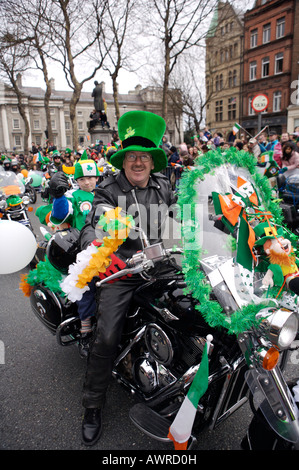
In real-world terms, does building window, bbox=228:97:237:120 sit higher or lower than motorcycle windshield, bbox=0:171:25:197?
higher

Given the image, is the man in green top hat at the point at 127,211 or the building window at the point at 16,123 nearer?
the man in green top hat at the point at 127,211

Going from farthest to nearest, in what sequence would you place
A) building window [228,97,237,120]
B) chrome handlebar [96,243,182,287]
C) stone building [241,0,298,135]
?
building window [228,97,237,120] → stone building [241,0,298,135] → chrome handlebar [96,243,182,287]

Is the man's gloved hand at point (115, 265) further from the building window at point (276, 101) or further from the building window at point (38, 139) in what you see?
the building window at point (38, 139)

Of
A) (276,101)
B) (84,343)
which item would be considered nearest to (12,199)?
(84,343)

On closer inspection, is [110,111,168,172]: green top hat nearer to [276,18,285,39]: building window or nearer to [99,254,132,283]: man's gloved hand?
[99,254,132,283]: man's gloved hand

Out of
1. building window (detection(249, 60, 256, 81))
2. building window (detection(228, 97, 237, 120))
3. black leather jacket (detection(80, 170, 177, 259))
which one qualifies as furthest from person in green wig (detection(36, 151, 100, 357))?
building window (detection(228, 97, 237, 120))

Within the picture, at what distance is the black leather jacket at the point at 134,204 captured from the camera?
7.25 ft

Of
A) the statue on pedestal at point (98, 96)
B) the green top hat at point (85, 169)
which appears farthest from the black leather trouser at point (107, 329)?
the statue on pedestal at point (98, 96)

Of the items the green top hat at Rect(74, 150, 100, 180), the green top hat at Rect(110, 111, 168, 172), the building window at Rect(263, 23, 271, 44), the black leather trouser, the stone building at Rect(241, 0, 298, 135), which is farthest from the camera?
the building window at Rect(263, 23, 271, 44)

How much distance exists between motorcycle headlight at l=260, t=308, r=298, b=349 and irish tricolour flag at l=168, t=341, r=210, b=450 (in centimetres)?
33

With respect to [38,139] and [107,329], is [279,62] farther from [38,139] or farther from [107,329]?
[38,139]

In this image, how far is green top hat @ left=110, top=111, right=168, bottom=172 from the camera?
2.28 meters

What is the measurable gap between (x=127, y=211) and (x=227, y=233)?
0.76 metres

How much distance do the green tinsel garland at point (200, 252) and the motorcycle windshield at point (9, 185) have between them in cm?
504
